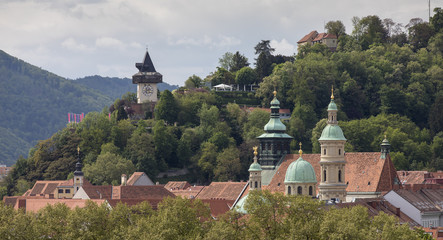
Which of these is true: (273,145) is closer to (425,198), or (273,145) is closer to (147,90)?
(425,198)

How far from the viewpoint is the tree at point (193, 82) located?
188 meters

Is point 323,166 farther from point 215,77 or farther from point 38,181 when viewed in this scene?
point 215,77

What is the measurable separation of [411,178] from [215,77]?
53.5 m

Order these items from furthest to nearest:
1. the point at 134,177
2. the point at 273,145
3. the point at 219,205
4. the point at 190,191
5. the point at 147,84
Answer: the point at 147,84
the point at 134,177
the point at 190,191
the point at 273,145
the point at 219,205

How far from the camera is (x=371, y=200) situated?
120750 millimetres

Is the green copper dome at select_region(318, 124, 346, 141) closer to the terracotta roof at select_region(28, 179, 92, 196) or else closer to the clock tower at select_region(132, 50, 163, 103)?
the terracotta roof at select_region(28, 179, 92, 196)

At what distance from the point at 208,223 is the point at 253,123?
75.0 metres

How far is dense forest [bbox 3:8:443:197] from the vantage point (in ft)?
527

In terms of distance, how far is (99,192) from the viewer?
436 ft

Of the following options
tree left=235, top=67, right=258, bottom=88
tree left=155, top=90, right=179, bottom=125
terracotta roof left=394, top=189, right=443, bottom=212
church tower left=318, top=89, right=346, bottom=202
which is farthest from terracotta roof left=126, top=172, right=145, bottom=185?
tree left=235, top=67, right=258, bottom=88

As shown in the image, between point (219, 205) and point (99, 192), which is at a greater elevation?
point (99, 192)

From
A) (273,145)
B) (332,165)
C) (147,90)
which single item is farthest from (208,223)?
(147,90)

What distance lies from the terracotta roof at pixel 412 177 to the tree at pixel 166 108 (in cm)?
3431

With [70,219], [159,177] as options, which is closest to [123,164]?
[159,177]
